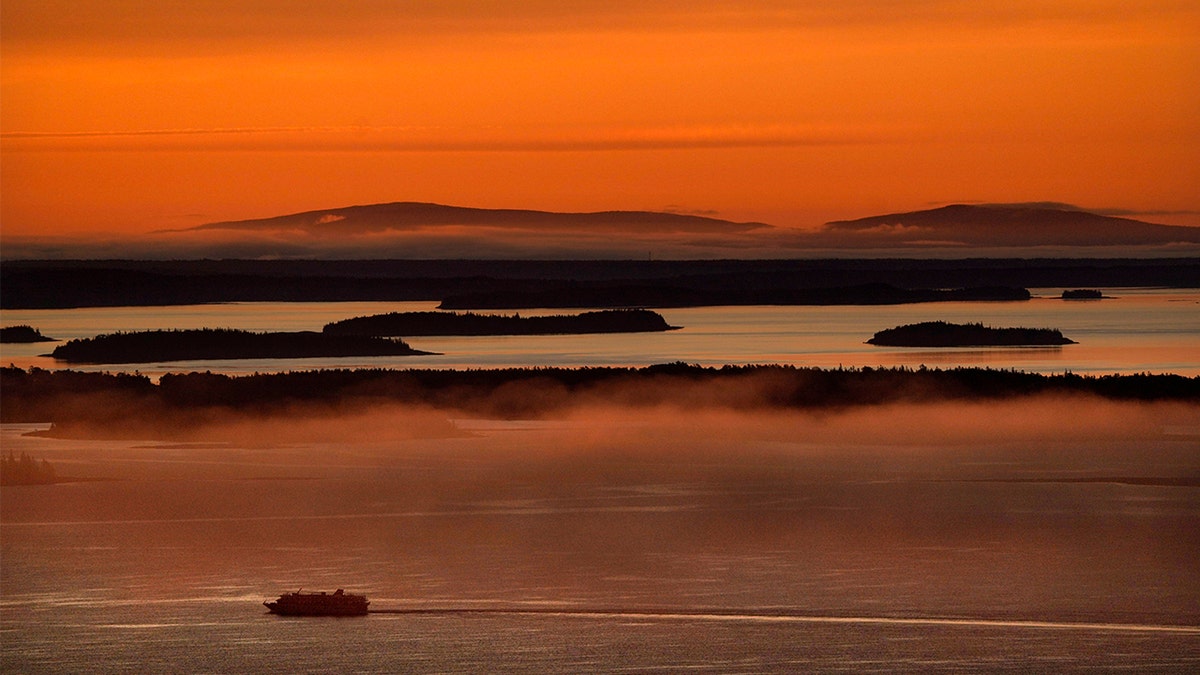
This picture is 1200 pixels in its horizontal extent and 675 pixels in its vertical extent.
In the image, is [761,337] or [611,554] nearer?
[611,554]

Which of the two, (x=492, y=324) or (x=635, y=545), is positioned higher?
(x=492, y=324)

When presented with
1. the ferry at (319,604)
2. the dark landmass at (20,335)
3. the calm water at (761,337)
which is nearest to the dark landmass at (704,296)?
the calm water at (761,337)

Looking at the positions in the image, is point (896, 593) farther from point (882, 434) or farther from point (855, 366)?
point (855, 366)

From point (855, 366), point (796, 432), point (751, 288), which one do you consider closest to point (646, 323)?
point (855, 366)

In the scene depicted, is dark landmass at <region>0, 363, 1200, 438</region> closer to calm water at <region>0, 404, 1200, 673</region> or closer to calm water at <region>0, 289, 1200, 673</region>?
calm water at <region>0, 289, 1200, 673</region>

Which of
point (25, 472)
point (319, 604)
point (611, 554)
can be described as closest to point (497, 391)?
point (25, 472)

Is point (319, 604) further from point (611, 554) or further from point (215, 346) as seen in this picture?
point (215, 346)

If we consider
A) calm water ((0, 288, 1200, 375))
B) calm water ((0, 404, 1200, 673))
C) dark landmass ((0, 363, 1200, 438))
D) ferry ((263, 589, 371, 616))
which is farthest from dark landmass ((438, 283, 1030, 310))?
ferry ((263, 589, 371, 616))

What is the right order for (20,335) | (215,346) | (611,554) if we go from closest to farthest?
(611,554)
(215,346)
(20,335)
